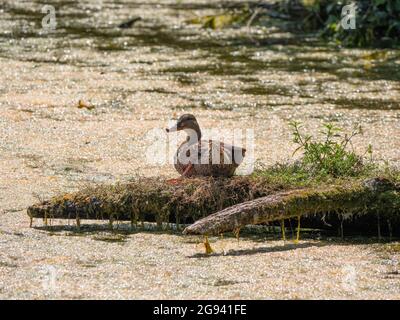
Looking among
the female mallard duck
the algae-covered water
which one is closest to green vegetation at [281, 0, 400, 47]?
the algae-covered water

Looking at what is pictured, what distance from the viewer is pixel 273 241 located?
4.62 meters

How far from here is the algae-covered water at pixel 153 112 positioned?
416 centimetres

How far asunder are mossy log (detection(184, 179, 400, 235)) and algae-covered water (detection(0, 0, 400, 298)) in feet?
0.35

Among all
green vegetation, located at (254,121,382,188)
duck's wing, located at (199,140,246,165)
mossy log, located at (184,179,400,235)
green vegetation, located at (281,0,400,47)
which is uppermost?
green vegetation, located at (281,0,400,47)

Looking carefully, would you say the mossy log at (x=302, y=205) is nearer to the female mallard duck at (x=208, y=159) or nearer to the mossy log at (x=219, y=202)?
the mossy log at (x=219, y=202)

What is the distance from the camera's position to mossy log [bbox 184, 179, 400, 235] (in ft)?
14.8

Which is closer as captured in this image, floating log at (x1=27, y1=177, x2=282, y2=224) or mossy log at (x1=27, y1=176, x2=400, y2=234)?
mossy log at (x1=27, y1=176, x2=400, y2=234)

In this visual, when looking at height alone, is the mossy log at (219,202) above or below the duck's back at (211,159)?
below

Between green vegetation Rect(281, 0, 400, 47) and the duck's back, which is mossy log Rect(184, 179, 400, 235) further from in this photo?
green vegetation Rect(281, 0, 400, 47)

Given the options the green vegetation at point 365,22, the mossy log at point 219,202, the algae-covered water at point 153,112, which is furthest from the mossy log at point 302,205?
the green vegetation at point 365,22

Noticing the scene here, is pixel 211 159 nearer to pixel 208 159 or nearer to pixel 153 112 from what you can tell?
pixel 208 159

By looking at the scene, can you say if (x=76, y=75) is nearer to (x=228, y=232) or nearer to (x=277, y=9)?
(x=277, y=9)

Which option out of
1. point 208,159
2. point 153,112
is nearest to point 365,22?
point 153,112

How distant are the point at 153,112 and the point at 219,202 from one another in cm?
280
